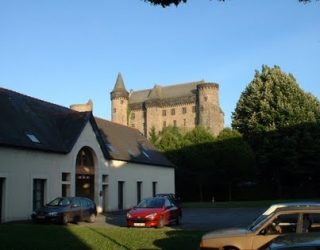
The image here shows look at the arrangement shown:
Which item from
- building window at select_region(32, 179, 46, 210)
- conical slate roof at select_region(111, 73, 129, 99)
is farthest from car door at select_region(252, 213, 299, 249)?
conical slate roof at select_region(111, 73, 129, 99)

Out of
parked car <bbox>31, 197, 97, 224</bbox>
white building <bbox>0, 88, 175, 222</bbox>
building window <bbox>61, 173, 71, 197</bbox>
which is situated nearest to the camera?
parked car <bbox>31, 197, 97, 224</bbox>

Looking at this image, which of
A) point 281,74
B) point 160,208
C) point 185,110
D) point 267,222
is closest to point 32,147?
point 160,208

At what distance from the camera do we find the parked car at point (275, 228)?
36.7 feet

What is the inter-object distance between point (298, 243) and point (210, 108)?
10291 centimetres

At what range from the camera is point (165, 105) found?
119m

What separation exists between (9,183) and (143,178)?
19.6 m

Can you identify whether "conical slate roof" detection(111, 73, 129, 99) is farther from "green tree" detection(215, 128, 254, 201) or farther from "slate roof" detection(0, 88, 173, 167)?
"slate roof" detection(0, 88, 173, 167)

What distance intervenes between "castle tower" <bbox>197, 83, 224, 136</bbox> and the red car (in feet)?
264

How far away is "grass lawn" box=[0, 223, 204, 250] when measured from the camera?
51.5 feet

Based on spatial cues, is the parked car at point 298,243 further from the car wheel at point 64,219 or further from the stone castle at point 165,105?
the stone castle at point 165,105

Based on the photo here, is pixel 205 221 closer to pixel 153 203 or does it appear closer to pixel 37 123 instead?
pixel 153 203

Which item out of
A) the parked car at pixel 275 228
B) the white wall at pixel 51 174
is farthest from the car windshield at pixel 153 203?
the parked car at pixel 275 228

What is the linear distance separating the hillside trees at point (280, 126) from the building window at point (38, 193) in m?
32.7

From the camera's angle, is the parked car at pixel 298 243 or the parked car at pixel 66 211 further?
the parked car at pixel 66 211
